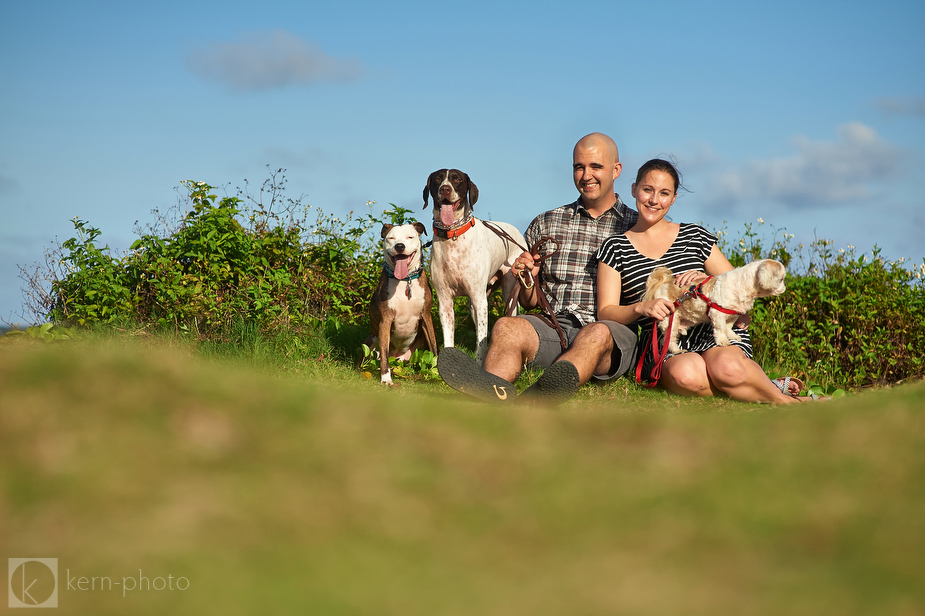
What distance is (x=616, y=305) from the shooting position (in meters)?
5.02

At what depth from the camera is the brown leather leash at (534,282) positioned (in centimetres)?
517

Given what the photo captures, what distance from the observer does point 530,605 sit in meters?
1.67

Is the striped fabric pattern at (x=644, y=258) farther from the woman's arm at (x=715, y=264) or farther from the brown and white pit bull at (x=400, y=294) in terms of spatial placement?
the brown and white pit bull at (x=400, y=294)

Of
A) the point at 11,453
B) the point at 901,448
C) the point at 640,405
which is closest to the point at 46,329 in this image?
the point at 11,453

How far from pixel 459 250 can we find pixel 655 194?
1.55m

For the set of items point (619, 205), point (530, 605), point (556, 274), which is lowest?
point (530, 605)

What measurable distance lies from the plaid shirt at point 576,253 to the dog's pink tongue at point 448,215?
2.73ft

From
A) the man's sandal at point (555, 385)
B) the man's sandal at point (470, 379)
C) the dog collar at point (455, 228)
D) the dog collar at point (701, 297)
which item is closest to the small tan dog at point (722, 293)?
the dog collar at point (701, 297)

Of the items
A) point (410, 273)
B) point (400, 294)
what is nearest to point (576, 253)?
point (410, 273)

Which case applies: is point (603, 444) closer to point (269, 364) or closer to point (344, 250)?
point (269, 364)

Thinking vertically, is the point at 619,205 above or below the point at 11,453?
above

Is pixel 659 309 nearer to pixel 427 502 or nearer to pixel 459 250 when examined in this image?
pixel 459 250

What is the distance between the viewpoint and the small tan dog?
14.7ft

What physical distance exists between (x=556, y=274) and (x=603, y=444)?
3.30m
